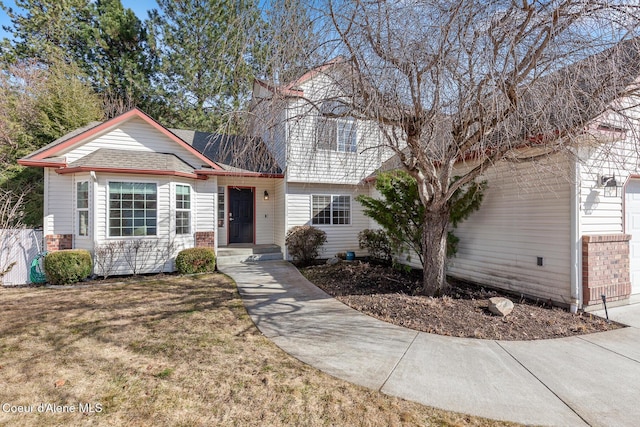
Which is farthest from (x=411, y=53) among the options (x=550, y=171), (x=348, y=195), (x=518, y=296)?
(x=348, y=195)

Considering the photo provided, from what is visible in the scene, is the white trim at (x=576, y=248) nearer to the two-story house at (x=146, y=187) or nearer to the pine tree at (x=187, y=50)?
the two-story house at (x=146, y=187)

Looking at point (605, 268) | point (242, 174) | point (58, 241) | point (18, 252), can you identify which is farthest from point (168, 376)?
point (18, 252)

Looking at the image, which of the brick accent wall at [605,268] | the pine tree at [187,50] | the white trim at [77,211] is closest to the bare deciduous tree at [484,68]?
the brick accent wall at [605,268]

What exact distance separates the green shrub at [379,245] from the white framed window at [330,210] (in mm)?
1264


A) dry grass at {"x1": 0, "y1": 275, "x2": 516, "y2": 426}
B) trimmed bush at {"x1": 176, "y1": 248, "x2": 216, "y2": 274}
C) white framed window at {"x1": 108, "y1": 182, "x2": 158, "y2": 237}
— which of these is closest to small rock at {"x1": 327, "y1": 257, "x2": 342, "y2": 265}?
trimmed bush at {"x1": 176, "y1": 248, "x2": 216, "y2": 274}

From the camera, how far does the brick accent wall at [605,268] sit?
17.5 ft

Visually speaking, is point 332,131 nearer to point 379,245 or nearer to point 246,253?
point 379,245

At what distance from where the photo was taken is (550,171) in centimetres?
539

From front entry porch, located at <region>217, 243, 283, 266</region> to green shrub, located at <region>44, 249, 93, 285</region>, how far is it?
3.54 m

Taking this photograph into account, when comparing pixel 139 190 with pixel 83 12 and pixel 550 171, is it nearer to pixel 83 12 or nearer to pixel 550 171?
pixel 550 171

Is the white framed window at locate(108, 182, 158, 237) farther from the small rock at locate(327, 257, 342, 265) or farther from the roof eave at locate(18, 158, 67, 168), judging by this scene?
the small rock at locate(327, 257, 342, 265)

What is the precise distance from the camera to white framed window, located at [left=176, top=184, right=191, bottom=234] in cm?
921

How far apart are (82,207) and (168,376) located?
24.5 ft

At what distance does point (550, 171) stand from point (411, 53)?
3.37 m
